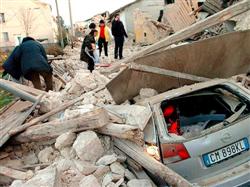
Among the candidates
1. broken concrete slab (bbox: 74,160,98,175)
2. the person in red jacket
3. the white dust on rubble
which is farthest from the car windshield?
broken concrete slab (bbox: 74,160,98,175)

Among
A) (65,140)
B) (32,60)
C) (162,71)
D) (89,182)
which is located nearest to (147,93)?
(162,71)

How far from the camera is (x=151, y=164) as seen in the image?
459cm

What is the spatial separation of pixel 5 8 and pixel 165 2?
30.6m

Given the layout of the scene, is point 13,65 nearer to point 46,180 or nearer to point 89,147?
point 89,147

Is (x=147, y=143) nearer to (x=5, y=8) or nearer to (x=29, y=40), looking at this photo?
(x=29, y=40)

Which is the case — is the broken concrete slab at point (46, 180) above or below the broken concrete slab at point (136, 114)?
below

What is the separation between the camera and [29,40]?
9469 mm

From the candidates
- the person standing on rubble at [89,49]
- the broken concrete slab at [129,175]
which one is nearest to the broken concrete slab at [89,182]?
the broken concrete slab at [129,175]

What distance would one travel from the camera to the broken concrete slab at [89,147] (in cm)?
504

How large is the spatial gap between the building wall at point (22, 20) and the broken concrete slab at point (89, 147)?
177 feet

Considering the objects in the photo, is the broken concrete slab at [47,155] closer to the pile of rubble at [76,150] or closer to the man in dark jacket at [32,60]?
the pile of rubble at [76,150]

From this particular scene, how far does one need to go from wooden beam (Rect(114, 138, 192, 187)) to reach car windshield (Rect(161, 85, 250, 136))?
1.93 ft

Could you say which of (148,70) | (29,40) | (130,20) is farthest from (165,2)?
(148,70)

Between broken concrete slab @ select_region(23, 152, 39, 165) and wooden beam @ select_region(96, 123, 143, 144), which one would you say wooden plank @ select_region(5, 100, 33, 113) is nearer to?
broken concrete slab @ select_region(23, 152, 39, 165)
